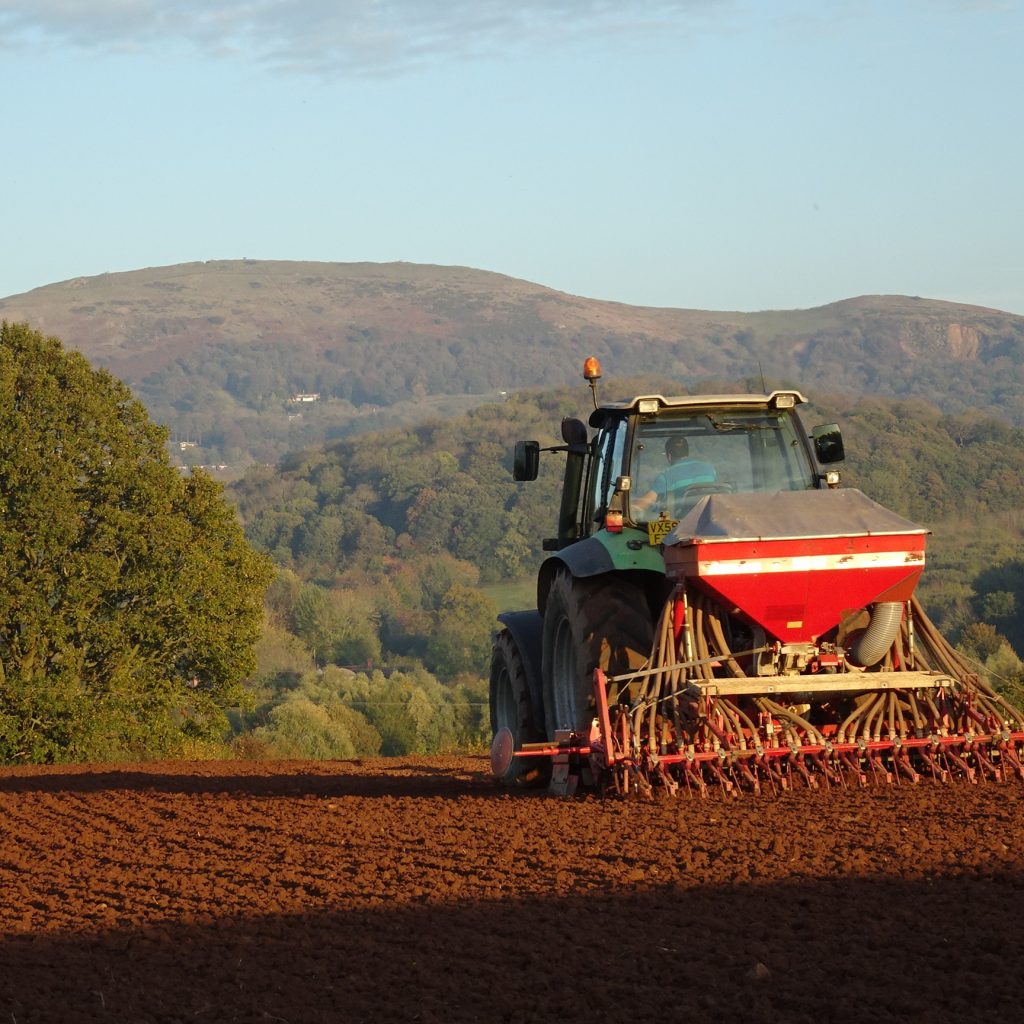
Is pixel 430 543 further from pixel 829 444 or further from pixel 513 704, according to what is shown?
pixel 829 444

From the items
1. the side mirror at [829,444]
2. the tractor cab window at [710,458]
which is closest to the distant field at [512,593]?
the side mirror at [829,444]

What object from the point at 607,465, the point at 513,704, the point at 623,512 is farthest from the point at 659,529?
the point at 513,704

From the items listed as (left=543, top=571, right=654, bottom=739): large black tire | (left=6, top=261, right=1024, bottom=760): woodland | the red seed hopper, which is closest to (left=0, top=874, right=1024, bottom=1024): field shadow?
the red seed hopper

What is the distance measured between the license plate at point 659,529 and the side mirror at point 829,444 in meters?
1.35

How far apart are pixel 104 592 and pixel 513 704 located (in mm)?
15017

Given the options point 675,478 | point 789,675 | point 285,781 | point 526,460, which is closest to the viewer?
point 789,675

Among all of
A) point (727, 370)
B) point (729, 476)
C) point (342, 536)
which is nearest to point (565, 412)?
point (342, 536)

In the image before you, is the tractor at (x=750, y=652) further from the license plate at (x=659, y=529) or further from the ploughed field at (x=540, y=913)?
the ploughed field at (x=540, y=913)

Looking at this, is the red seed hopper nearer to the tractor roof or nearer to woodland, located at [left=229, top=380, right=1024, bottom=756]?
the tractor roof

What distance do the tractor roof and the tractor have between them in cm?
3

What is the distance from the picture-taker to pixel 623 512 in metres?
9.56

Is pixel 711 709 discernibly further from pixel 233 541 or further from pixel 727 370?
pixel 727 370

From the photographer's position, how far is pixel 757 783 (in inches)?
338

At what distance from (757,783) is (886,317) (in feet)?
569
